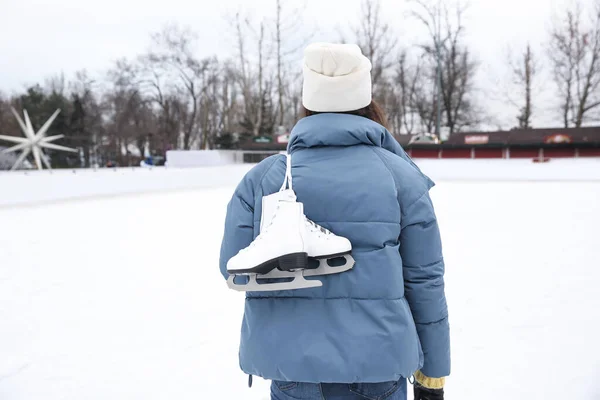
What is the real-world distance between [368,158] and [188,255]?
4.93 m

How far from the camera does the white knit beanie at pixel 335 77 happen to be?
3.75 feet

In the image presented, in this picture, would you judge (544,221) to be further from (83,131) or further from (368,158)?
(83,131)

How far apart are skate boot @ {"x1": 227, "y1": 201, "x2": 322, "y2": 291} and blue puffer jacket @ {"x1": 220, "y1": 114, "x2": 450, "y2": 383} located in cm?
9

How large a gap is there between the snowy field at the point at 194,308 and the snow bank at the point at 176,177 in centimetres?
285

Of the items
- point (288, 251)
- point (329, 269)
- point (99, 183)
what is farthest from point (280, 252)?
point (99, 183)

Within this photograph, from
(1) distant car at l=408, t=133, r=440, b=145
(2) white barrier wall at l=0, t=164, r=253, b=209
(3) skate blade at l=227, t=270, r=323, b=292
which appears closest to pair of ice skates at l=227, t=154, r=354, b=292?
(3) skate blade at l=227, t=270, r=323, b=292

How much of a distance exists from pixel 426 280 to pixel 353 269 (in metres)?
0.23


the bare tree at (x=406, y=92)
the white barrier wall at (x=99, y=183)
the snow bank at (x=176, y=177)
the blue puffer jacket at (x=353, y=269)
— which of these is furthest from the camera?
the bare tree at (x=406, y=92)

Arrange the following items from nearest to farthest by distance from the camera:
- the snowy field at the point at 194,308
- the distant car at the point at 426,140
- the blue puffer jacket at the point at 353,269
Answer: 1. the blue puffer jacket at the point at 353,269
2. the snowy field at the point at 194,308
3. the distant car at the point at 426,140

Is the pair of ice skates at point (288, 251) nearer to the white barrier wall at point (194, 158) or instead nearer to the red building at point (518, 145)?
the white barrier wall at point (194, 158)

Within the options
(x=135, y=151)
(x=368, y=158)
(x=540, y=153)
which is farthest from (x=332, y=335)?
(x=135, y=151)

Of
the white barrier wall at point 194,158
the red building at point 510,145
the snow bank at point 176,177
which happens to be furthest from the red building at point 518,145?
the white barrier wall at point 194,158

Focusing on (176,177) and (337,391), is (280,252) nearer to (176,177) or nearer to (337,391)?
(337,391)

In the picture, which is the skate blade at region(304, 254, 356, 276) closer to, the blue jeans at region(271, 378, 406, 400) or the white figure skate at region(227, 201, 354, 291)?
the white figure skate at region(227, 201, 354, 291)
